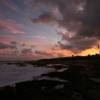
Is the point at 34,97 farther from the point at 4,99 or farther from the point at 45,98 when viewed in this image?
the point at 4,99

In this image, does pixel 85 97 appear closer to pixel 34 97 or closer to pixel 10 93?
pixel 34 97

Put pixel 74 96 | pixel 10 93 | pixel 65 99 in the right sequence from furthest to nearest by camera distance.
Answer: pixel 10 93 < pixel 74 96 < pixel 65 99

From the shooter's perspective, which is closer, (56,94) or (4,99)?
(4,99)

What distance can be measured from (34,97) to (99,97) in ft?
21.3

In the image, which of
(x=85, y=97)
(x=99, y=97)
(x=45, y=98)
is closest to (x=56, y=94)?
(x=45, y=98)

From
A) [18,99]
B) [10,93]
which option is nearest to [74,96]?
[18,99]

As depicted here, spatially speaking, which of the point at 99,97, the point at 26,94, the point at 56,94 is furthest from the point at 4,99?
the point at 99,97

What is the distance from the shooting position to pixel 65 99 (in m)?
16.9

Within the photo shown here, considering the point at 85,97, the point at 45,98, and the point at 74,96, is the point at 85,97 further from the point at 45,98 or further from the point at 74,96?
the point at 45,98

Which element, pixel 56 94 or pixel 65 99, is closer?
pixel 65 99

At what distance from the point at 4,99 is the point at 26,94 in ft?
8.63

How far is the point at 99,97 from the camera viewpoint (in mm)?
17953

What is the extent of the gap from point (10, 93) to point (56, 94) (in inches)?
198

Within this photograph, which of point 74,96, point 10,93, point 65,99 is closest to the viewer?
point 65,99
